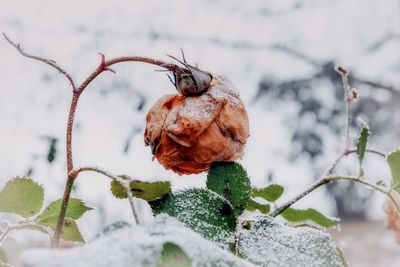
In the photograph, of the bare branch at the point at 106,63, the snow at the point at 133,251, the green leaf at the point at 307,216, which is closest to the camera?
the snow at the point at 133,251

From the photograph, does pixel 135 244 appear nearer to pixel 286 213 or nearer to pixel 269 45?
pixel 286 213

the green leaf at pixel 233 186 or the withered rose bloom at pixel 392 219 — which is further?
the withered rose bloom at pixel 392 219

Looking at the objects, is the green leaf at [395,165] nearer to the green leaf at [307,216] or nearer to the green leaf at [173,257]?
the green leaf at [307,216]

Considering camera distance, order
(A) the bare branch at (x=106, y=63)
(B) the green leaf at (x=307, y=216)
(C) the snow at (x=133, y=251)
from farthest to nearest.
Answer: (B) the green leaf at (x=307, y=216)
(A) the bare branch at (x=106, y=63)
(C) the snow at (x=133, y=251)

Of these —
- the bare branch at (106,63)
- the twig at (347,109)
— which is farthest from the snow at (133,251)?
the twig at (347,109)

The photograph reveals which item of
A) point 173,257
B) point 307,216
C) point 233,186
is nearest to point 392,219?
point 307,216

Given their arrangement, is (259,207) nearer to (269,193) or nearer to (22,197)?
(269,193)
